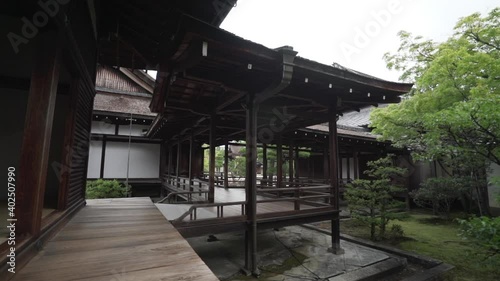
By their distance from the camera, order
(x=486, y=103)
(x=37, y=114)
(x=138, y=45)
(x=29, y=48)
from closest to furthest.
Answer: (x=37, y=114), (x=29, y=48), (x=486, y=103), (x=138, y=45)

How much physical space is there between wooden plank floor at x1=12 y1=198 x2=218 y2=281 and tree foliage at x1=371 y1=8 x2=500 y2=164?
16.6 feet

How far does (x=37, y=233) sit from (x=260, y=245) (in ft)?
20.0

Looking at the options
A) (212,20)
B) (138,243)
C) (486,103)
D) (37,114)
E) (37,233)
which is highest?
(212,20)

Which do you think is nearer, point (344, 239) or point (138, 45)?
point (138, 45)

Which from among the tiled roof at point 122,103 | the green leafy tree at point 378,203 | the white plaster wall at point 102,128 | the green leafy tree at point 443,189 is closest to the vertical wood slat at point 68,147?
the green leafy tree at point 378,203

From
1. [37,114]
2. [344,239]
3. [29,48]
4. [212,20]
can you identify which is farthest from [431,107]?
[29,48]

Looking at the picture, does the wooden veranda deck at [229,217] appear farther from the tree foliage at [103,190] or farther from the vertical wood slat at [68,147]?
the tree foliage at [103,190]

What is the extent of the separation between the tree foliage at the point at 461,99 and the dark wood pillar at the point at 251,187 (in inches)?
149

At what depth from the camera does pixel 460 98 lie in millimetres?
5887

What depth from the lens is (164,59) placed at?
420 cm

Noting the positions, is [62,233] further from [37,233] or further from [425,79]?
[425,79]

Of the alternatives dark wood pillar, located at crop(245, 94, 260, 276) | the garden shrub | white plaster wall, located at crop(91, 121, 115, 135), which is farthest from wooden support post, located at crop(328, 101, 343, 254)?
white plaster wall, located at crop(91, 121, 115, 135)

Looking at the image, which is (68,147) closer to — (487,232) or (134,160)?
(487,232)

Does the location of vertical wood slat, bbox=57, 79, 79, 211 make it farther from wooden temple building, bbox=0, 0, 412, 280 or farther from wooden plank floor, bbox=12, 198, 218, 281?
wooden plank floor, bbox=12, 198, 218, 281
